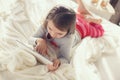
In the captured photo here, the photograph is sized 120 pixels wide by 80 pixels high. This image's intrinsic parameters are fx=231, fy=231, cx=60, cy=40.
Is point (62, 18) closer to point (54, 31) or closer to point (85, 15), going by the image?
point (54, 31)

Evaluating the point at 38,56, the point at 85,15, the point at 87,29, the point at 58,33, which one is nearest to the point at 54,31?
the point at 58,33

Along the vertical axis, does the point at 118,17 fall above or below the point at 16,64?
below

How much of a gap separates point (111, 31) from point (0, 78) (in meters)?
0.99

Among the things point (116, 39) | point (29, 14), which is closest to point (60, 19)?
point (29, 14)

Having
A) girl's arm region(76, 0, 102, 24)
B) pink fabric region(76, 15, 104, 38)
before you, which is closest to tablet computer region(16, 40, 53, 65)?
pink fabric region(76, 15, 104, 38)

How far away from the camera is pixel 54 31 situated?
3.93 feet

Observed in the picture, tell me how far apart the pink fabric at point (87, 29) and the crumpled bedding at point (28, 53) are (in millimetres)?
45

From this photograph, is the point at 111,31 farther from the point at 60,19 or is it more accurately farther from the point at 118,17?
the point at 118,17

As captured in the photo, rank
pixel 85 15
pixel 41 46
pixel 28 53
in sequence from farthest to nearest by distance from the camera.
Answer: pixel 85 15 < pixel 41 46 < pixel 28 53

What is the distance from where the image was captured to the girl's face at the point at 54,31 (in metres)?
1.19

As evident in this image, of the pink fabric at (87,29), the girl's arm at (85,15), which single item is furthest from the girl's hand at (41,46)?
the girl's arm at (85,15)

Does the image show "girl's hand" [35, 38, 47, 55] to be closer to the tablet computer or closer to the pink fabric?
the tablet computer

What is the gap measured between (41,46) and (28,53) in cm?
12

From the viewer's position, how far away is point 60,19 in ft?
3.82
